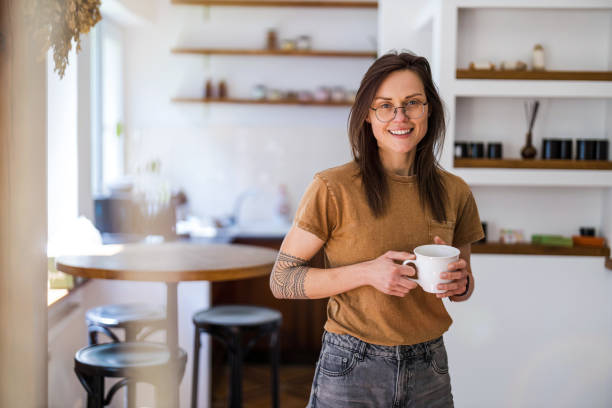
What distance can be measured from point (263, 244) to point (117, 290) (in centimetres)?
110

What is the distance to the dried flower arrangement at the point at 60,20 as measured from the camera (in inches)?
58.9

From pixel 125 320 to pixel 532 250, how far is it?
167cm

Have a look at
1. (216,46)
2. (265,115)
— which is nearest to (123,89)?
(216,46)

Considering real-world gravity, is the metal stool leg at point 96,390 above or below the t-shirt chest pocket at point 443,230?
below

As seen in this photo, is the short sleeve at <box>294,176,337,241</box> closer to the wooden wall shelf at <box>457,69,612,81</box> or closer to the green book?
the wooden wall shelf at <box>457,69,612,81</box>

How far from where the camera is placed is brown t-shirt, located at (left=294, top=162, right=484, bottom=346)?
1420mm

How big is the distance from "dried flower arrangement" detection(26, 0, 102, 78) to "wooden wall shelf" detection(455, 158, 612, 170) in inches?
62.0

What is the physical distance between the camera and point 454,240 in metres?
1.60

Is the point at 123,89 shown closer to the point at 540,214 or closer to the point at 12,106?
the point at 540,214

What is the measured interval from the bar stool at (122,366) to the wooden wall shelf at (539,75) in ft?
5.22

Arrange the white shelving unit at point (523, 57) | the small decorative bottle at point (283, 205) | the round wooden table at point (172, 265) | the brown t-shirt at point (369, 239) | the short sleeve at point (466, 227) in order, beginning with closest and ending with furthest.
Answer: the brown t-shirt at point (369, 239), the short sleeve at point (466, 227), the round wooden table at point (172, 265), the white shelving unit at point (523, 57), the small decorative bottle at point (283, 205)

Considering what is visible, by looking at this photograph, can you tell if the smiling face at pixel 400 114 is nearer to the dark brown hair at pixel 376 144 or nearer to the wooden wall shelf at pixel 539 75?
the dark brown hair at pixel 376 144

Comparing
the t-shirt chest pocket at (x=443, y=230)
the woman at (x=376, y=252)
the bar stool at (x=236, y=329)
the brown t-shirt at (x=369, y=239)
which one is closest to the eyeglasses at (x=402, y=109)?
the woman at (x=376, y=252)

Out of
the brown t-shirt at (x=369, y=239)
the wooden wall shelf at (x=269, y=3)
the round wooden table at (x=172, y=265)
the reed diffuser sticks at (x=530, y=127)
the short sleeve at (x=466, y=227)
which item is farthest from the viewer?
the wooden wall shelf at (x=269, y=3)
